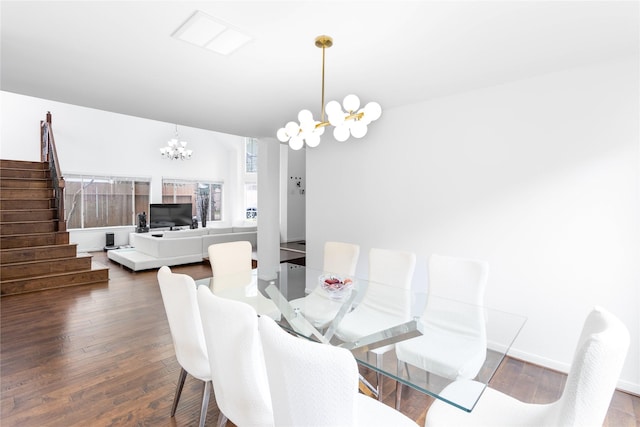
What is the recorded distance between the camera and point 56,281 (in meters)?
4.64

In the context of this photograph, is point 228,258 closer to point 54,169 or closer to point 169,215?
point 54,169

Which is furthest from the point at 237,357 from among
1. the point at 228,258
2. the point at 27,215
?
the point at 27,215

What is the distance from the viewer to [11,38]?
211cm

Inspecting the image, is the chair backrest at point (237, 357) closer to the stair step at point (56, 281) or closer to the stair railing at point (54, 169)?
the stair step at point (56, 281)

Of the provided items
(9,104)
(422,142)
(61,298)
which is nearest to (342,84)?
(422,142)

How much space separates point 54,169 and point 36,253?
1685mm

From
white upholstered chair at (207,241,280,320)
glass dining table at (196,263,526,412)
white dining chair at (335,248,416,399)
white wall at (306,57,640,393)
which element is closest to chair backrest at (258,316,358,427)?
glass dining table at (196,263,526,412)

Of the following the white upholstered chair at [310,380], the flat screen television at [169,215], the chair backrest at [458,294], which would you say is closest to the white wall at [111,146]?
the flat screen television at [169,215]

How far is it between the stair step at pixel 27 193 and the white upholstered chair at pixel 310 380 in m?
6.50

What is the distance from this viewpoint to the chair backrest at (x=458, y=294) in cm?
194

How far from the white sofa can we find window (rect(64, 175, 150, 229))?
2148 mm

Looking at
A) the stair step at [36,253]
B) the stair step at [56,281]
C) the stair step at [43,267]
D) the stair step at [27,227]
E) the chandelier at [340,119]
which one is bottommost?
the stair step at [56,281]

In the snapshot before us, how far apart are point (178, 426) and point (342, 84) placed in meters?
2.81

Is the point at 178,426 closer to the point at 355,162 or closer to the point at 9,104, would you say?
the point at 355,162
